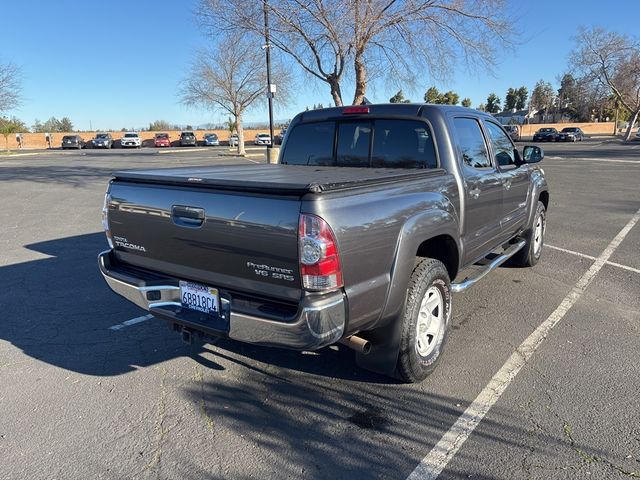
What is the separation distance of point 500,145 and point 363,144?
5.92ft

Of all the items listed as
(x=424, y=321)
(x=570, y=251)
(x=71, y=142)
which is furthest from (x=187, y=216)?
(x=71, y=142)

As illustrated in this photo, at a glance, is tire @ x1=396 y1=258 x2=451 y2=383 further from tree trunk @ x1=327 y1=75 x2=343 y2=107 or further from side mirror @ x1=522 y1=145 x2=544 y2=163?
tree trunk @ x1=327 y1=75 x2=343 y2=107

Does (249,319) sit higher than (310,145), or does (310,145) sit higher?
(310,145)

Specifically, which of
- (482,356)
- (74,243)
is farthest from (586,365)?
(74,243)

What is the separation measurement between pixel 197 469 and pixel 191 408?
610mm

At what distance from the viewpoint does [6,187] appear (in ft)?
47.2

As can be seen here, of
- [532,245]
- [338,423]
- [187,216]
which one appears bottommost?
[338,423]

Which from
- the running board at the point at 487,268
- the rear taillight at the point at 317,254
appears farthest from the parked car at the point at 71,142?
the rear taillight at the point at 317,254

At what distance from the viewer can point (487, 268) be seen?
451 cm

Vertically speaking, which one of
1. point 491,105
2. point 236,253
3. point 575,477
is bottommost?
point 575,477

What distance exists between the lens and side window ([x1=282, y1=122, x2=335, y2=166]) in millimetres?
4516

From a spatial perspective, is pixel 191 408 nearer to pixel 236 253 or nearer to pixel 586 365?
pixel 236 253

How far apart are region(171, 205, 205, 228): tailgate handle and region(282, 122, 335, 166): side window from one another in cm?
189

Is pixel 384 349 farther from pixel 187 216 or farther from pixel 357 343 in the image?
pixel 187 216
